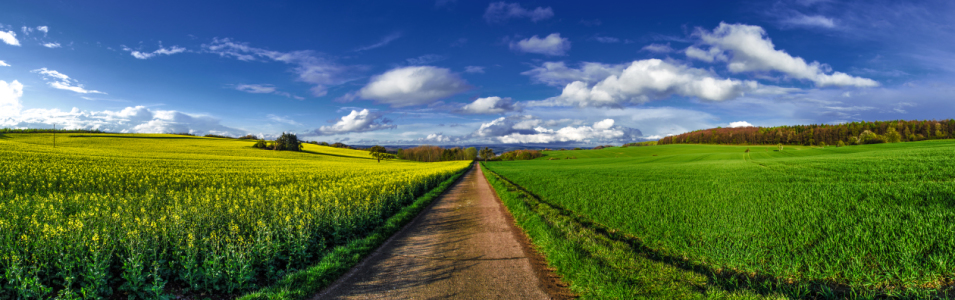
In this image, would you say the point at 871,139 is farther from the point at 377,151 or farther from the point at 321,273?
the point at 377,151

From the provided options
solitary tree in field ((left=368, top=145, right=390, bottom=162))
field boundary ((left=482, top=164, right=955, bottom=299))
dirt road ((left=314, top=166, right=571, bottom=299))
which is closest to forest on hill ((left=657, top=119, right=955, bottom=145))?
field boundary ((left=482, top=164, right=955, bottom=299))

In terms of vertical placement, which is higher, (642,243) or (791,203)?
(791,203)

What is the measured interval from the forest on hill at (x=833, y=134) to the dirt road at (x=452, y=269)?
7368cm

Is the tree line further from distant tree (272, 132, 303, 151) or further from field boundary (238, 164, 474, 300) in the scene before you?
field boundary (238, 164, 474, 300)

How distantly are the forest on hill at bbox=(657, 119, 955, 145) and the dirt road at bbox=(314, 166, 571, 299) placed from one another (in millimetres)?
73678

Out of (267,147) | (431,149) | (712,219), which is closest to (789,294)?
(712,219)

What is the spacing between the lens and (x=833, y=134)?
73.2 metres

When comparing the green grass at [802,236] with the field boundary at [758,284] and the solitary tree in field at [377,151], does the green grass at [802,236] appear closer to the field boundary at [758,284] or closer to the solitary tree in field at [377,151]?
the field boundary at [758,284]

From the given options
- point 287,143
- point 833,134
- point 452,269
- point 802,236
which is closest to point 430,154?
point 287,143

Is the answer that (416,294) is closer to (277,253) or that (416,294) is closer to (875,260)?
(277,253)

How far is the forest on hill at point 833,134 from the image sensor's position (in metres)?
54.9

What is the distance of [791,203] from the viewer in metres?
9.55

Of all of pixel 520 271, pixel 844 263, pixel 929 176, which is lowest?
pixel 520 271

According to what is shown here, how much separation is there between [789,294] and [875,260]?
186 centimetres
